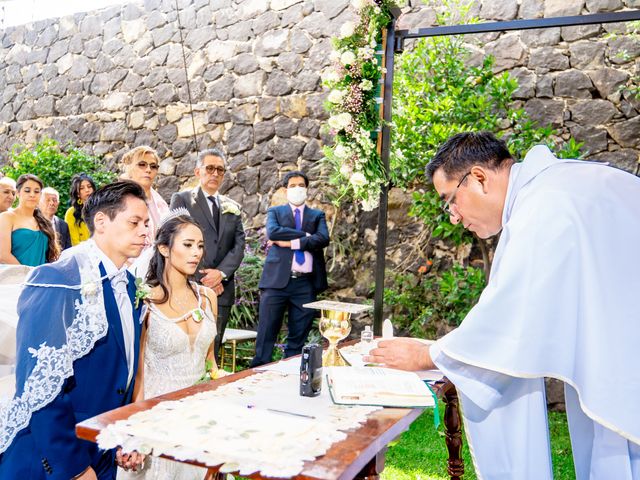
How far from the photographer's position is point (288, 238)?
556 cm

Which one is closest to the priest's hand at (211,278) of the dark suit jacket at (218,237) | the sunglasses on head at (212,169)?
the dark suit jacket at (218,237)

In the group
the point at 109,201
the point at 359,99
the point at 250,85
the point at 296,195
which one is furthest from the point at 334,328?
the point at 250,85

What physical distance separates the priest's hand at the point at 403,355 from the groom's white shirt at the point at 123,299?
861 millimetres

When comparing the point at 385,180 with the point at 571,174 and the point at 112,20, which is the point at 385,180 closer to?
the point at 571,174

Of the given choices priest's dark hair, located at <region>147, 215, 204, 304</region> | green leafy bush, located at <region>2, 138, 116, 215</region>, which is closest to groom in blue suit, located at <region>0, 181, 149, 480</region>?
priest's dark hair, located at <region>147, 215, 204, 304</region>

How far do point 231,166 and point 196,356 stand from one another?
486cm

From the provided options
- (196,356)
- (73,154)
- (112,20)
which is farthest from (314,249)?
(112,20)

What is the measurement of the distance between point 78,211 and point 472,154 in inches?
183

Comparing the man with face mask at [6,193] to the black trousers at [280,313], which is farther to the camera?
the black trousers at [280,313]

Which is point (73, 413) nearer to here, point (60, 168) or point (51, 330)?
point (51, 330)

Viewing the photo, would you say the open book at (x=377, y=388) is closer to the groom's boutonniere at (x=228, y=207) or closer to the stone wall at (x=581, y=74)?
the groom's boutonniere at (x=228, y=207)

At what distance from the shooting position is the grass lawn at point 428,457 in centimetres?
362

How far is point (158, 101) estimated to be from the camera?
8031 millimetres

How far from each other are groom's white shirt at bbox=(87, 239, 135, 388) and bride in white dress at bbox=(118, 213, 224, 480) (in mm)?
352
